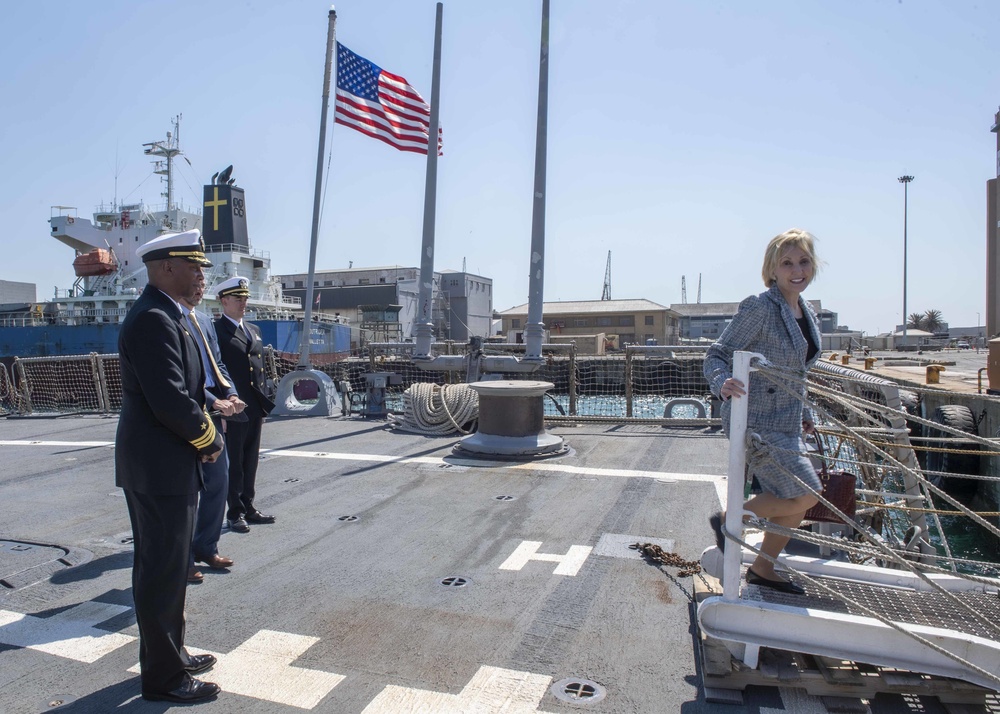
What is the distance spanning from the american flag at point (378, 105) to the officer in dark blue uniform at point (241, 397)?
23.6ft

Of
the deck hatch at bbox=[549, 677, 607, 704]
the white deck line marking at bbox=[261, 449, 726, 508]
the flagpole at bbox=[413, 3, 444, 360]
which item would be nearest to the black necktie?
the deck hatch at bbox=[549, 677, 607, 704]

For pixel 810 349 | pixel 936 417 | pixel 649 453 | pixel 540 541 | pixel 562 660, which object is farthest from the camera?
pixel 936 417

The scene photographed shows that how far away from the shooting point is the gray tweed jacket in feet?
8.04

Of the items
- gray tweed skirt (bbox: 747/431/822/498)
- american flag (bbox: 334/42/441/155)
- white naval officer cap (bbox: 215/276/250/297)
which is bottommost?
gray tweed skirt (bbox: 747/431/822/498)

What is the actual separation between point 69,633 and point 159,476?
1101 mm

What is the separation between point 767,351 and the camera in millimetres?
2527

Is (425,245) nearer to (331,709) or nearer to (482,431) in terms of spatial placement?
(482,431)

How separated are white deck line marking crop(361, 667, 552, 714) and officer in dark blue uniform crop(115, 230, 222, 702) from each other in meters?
0.63

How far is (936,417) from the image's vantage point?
11.8 metres

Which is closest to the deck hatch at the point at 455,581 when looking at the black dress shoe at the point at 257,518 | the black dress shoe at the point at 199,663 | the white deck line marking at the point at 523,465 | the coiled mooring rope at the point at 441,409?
the black dress shoe at the point at 199,663

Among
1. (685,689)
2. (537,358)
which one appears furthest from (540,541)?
(537,358)

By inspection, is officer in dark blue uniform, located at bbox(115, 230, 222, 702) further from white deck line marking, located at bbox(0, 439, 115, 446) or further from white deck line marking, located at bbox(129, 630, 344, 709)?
white deck line marking, located at bbox(0, 439, 115, 446)

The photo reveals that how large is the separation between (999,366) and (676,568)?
7.86 metres

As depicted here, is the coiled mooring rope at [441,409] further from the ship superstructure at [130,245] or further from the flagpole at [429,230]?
the ship superstructure at [130,245]
